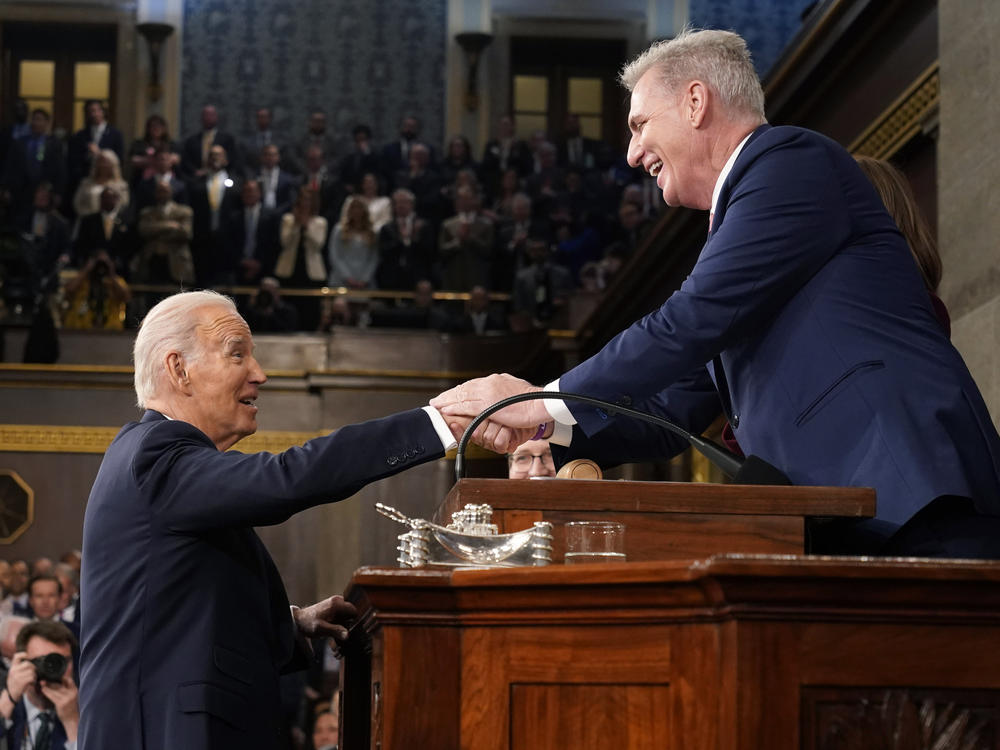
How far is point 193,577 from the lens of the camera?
94.1 inches

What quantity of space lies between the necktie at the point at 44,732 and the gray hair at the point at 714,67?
4.58 meters

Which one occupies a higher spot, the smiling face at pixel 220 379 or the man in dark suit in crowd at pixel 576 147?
the man in dark suit in crowd at pixel 576 147

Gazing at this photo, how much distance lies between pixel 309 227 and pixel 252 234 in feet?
1.89

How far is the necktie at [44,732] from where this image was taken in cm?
624

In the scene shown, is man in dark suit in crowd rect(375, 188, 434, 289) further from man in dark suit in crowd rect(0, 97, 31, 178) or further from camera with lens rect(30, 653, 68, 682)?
camera with lens rect(30, 653, 68, 682)

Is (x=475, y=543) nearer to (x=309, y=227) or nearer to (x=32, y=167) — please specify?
(x=309, y=227)

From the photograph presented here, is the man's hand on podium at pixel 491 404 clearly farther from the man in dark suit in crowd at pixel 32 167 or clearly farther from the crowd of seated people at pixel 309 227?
the man in dark suit in crowd at pixel 32 167

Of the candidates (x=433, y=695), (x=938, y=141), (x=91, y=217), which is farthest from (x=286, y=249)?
(x=433, y=695)

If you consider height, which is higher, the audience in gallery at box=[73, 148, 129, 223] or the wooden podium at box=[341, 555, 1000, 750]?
the audience in gallery at box=[73, 148, 129, 223]

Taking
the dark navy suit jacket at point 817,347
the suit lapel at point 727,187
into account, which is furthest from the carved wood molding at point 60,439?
the dark navy suit jacket at point 817,347

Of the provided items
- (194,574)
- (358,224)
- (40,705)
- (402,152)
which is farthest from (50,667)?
(402,152)

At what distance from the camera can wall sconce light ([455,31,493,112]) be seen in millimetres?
17047

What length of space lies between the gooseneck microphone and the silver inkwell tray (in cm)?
14

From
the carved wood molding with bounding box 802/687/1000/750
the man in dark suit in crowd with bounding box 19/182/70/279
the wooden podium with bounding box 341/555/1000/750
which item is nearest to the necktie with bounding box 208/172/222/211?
the man in dark suit in crowd with bounding box 19/182/70/279
